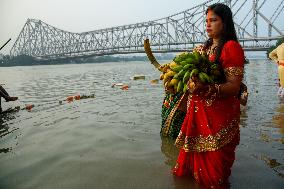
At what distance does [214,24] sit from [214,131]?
3.23ft

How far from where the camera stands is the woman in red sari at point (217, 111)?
9.32 ft

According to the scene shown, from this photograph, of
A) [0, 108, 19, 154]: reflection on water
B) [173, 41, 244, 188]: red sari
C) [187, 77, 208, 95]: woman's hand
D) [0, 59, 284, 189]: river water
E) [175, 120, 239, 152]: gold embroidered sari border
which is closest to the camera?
[187, 77, 208, 95]: woman's hand

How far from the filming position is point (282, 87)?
32.0 feet

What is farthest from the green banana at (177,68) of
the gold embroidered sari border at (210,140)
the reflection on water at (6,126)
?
the reflection on water at (6,126)

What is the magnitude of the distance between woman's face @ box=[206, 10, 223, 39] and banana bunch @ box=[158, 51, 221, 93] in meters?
0.23

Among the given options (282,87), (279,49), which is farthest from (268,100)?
(279,49)

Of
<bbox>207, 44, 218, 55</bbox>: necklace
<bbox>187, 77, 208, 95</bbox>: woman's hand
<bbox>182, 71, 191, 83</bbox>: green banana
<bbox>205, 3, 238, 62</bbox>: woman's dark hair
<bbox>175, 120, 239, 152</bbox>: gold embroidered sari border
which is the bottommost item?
<bbox>175, 120, 239, 152</bbox>: gold embroidered sari border

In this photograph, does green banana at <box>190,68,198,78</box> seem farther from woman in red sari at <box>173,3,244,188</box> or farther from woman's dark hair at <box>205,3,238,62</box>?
woman's dark hair at <box>205,3,238,62</box>

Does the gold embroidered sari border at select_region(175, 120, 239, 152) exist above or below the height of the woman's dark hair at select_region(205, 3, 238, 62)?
below

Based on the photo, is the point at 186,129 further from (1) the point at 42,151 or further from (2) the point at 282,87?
(2) the point at 282,87

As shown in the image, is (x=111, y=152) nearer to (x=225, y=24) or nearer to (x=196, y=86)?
(x=196, y=86)

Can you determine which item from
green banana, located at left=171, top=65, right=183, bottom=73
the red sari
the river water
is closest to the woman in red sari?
the red sari

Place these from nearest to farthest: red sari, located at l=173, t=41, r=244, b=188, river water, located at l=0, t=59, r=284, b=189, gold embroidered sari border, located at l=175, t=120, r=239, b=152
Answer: red sari, located at l=173, t=41, r=244, b=188 → gold embroidered sari border, located at l=175, t=120, r=239, b=152 → river water, located at l=0, t=59, r=284, b=189

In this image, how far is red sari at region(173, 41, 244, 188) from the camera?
2.88 meters
